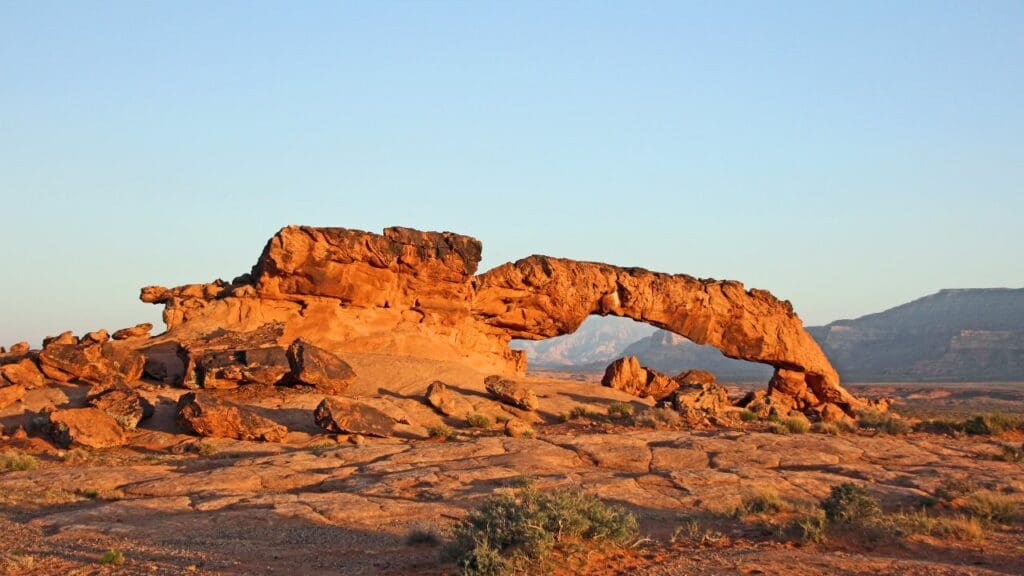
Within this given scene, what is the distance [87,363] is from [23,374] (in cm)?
159

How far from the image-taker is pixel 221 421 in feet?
67.7

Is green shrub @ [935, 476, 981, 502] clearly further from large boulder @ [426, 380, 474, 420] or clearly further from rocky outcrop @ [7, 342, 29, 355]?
rocky outcrop @ [7, 342, 29, 355]

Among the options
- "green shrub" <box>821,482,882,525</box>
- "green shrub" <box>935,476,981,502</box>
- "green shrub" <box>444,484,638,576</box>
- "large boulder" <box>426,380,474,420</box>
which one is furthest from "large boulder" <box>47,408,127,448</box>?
"green shrub" <box>935,476,981,502</box>

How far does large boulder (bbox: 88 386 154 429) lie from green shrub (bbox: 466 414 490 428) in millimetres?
8043

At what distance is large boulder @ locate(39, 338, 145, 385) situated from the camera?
24.3 meters

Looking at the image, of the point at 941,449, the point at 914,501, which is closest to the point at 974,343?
the point at 941,449

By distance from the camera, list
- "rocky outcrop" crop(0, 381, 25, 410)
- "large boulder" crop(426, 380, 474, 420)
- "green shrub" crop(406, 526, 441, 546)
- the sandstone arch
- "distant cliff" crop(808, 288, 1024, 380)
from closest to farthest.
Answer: "green shrub" crop(406, 526, 441, 546), "rocky outcrop" crop(0, 381, 25, 410), "large boulder" crop(426, 380, 474, 420), the sandstone arch, "distant cliff" crop(808, 288, 1024, 380)

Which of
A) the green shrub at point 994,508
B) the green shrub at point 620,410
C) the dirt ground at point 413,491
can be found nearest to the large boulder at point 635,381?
the green shrub at point 620,410

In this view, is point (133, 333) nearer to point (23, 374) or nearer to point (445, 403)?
point (23, 374)

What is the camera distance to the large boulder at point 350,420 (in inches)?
838

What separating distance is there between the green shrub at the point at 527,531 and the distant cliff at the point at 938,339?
103 meters

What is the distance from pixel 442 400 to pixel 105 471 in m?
10.0

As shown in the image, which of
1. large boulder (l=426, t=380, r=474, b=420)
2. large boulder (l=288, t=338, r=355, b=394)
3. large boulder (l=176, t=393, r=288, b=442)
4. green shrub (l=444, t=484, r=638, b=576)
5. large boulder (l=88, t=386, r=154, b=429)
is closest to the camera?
green shrub (l=444, t=484, r=638, b=576)

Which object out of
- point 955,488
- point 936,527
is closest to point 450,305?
point 955,488
